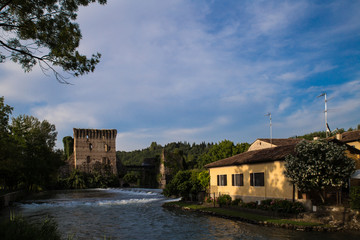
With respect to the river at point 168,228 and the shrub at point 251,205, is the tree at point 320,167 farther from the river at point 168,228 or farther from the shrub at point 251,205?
the shrub at point 251,205

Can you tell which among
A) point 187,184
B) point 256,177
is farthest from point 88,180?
point 256,177

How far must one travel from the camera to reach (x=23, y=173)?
144 ft

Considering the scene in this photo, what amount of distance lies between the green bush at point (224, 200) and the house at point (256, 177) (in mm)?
590

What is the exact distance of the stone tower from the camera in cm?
8719

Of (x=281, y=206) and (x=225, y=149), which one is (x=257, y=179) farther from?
(x=225, y=149)

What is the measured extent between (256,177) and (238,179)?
7.96 ft

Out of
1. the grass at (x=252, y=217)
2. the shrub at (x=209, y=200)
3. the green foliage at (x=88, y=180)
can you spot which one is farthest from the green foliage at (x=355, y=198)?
the green foliage at (x=88, y=180)

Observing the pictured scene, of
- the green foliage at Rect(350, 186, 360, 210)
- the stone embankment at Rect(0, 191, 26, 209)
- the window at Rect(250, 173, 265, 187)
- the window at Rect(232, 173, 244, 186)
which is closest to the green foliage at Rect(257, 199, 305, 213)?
the window at Rect(250, 173, 265, 187)

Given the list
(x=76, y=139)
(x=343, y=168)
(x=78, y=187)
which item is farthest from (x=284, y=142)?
(x=76, y=139)

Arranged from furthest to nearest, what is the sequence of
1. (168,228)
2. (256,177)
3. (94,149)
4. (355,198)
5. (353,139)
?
(94,149)
(353,139)
(256,177)
(168,228)
(355,198)

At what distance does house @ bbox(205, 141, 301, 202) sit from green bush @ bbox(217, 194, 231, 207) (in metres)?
A: 0.59

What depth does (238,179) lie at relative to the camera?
2470 centimetres

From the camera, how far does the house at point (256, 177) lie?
20.2 meters

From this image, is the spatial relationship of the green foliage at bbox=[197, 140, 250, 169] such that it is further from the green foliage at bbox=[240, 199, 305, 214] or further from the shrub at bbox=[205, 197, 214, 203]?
the green foliage at bbox=[240, 199, 305, 214]
